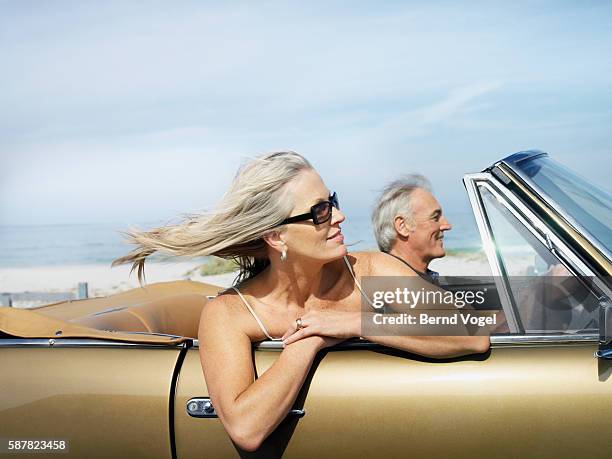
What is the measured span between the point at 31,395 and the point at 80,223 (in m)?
56.4

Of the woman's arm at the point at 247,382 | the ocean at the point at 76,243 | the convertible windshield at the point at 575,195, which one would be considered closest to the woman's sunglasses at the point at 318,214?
the woman's arm at the point at 247,382

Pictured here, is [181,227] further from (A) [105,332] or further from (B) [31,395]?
(B) [31,395]

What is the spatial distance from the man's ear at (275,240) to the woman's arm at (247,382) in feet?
1.02

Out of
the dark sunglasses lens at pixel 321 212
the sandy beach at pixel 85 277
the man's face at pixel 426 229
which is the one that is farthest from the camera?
the sandy beach at pixel 85 277

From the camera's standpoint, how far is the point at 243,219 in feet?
7.95

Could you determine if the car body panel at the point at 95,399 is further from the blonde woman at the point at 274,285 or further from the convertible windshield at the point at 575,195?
the convertible windshield at the point at 575,195

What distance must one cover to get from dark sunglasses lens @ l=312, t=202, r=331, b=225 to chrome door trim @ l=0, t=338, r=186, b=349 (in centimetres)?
60

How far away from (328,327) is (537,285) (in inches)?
30.5

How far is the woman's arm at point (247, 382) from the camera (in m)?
2.13

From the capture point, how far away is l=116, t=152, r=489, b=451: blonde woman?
2162 mm

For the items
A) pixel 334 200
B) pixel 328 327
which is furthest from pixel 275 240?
pixel 328 327

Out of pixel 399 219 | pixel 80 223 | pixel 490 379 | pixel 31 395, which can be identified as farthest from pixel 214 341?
pixel 80 223

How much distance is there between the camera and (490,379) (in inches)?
86.2

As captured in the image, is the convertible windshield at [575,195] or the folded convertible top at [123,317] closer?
the convertible windshield at [575,195]
